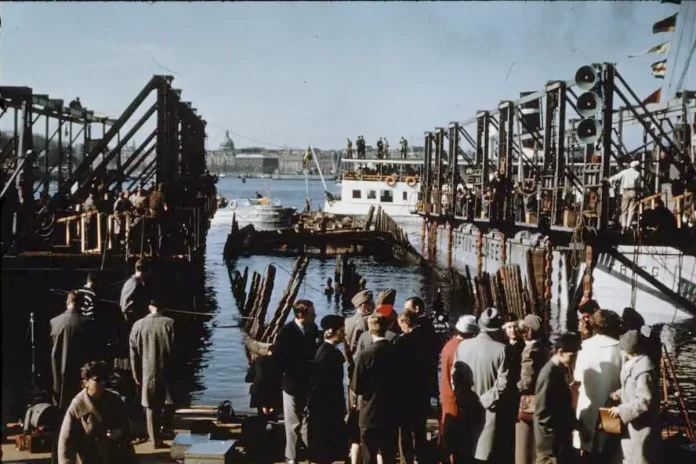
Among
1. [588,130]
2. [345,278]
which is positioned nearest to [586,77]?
[588,130]

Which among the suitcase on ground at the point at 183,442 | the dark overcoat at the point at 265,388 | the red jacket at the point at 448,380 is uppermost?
the red jacket at the point at 448,380

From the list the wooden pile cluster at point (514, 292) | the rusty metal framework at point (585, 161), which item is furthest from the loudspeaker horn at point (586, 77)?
the wooden pile cluster at point (514, 292)

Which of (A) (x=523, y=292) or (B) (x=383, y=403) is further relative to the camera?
(A) (x=523, y=292)

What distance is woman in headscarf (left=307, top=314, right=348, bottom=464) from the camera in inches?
316

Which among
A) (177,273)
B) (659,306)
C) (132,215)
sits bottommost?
(659,306)

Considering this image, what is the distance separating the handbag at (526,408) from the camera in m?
7.78

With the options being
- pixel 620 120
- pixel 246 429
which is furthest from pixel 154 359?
pixel 620 120

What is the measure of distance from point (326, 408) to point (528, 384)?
2.09 meters

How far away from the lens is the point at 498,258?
37594 millimetres

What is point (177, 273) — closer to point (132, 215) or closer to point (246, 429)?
point (132, 215)

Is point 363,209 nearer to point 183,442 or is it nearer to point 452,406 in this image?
point 183,442

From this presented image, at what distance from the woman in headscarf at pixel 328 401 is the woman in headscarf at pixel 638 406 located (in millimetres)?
2736

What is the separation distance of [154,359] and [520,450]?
4.53 meters

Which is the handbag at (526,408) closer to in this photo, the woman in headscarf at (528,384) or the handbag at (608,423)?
the woman in headscarf at (528,384)
